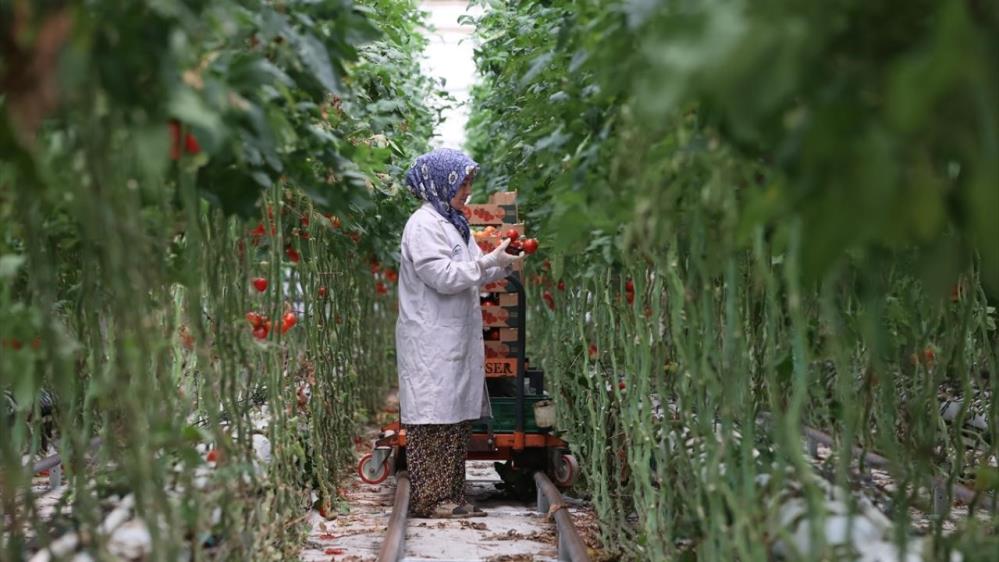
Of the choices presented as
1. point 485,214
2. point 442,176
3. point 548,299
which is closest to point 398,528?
point 442,176

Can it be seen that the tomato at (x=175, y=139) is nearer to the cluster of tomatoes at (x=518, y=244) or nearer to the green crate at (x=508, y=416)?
the cluster of tomatoes at (x=518, y=244)

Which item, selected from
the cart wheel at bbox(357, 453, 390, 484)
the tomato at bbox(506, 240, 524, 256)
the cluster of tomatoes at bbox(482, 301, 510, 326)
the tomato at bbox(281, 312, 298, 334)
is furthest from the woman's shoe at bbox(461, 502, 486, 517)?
the tomato at bbox(281, 312, 298, 334)

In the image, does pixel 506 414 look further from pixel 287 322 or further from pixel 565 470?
pixel 287 322

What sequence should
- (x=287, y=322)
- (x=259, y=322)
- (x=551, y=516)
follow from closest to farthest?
1. (x=259, y=322)
2. (x=287, y=322)
3. (x=551, y=516)

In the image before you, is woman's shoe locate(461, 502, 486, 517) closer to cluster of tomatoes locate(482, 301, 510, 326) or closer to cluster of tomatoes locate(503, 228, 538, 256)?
cluster of tomatoes locate(482, 301, 510, 326)

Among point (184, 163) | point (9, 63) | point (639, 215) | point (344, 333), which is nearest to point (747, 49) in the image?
point (639, 215)

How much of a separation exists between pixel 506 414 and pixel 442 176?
4.45 feet

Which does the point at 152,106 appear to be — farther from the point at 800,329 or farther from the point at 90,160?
the point at 800,329

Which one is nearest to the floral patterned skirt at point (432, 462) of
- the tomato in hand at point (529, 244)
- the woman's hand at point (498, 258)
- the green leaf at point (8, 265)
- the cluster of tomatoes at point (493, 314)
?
the woman's hand at point (498, 258)

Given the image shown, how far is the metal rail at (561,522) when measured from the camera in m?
4.69

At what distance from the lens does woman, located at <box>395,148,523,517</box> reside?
5.89 meters

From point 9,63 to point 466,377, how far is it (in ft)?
14.0

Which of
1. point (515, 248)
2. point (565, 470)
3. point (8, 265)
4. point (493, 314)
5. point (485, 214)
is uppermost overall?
point (485, 214)

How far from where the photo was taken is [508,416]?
651 centimetres
